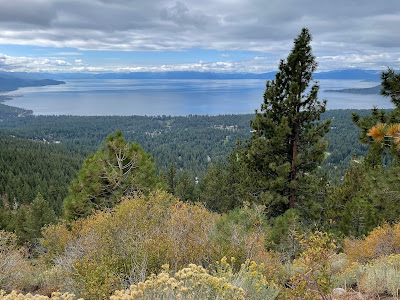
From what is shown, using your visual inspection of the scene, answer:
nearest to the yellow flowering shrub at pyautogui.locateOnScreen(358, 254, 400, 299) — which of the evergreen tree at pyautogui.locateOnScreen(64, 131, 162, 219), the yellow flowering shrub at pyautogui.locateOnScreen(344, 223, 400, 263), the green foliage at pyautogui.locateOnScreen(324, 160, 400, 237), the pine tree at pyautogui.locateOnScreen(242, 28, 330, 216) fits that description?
the yellow flowering shrub at pyautogui.locateOnScreen(344, 223, 400, 263)

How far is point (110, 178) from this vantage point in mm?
10664

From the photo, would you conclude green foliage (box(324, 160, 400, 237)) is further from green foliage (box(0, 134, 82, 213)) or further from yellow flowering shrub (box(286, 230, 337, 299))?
green foliage (box(0, 134, 82, 213))

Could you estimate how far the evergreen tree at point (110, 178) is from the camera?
10.8 meters

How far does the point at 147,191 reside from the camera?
1109 centimetres

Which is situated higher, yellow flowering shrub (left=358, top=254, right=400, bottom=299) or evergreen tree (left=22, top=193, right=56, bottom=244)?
yellow flowering shrub (left=358, top=254, right=400, bottom=299)

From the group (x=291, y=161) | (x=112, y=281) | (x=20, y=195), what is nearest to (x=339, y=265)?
(x=291, y=161)

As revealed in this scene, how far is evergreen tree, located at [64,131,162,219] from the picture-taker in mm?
10844

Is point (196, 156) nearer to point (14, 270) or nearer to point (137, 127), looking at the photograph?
point (137, 127)

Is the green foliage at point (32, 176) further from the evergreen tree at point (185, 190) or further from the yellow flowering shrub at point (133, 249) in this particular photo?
the yellow flowering shrub at point (133, 249)

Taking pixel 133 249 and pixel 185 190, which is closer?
pixel 133 249

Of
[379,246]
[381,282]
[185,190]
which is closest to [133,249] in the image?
[381,282]

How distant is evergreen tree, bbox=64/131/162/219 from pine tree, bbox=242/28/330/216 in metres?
4.31

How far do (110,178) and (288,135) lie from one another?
21.9 feet

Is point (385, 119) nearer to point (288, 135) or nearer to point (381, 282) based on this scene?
point (288, 135)
